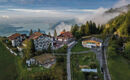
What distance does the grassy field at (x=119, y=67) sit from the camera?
1106 inches

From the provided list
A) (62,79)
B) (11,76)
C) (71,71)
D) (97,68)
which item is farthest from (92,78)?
(11,76)

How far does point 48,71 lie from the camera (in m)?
28.5

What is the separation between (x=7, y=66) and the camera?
32000 mm

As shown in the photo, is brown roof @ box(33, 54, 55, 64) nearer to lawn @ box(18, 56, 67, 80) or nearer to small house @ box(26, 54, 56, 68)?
small house @ box(26, 54, 56, 68)

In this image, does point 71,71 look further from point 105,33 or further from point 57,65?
point 105,33

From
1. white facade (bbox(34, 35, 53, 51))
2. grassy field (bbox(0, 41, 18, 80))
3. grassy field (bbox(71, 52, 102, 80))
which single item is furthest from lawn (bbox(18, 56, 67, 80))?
white facade (bbox(34, 35, 53, 51))

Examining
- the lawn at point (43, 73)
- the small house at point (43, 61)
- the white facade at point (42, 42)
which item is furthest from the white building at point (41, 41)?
the lawn at point (43, 73)

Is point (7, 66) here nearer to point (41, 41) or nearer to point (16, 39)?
point (41, 41)

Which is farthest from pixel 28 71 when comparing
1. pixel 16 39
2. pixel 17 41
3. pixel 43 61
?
pixel 16 39

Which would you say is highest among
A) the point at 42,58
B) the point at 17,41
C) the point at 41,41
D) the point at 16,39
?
the point at 16,39

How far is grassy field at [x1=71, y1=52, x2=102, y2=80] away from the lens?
90.2ft

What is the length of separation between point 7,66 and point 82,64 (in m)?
24.6

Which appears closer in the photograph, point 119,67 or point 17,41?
point 119,67

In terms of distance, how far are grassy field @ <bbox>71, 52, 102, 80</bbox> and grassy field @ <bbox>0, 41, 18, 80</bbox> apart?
17.2m
